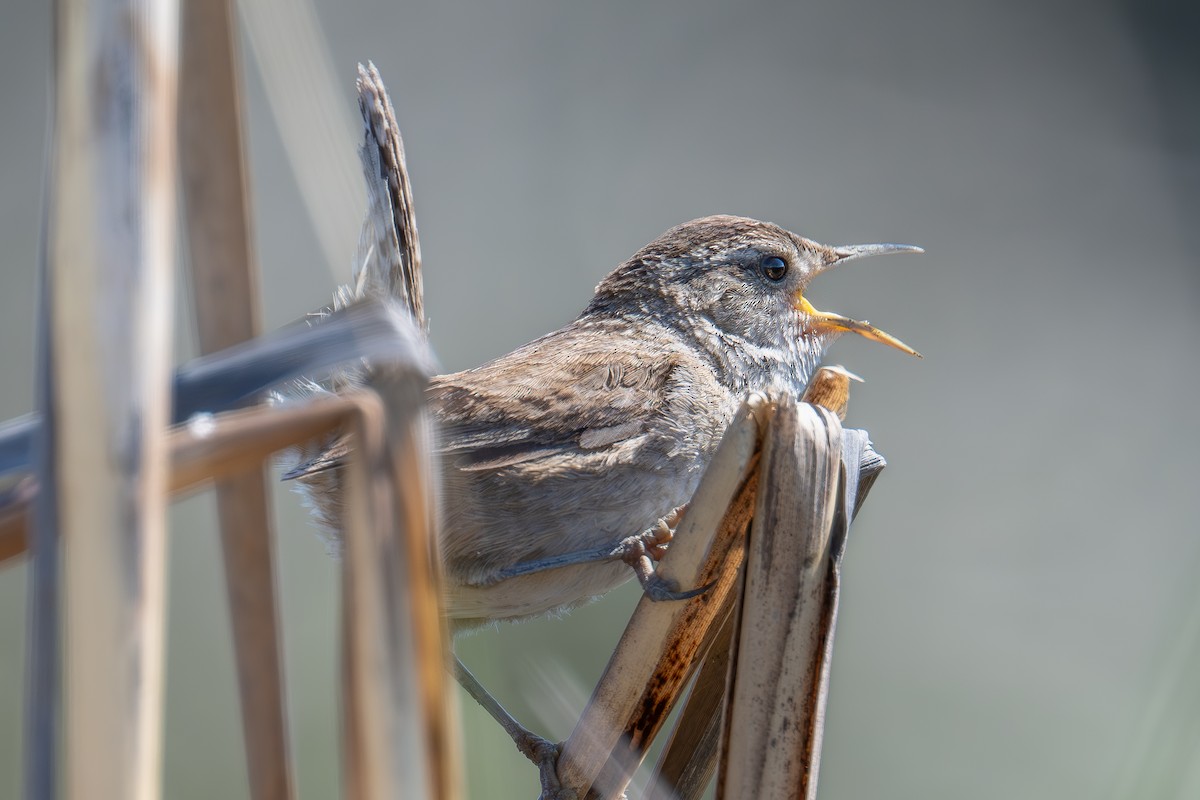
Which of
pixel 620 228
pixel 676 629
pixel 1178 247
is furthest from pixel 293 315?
pixel 1178 247

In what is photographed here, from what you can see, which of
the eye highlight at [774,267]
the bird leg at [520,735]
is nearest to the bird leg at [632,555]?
the bird leg at [520,735]

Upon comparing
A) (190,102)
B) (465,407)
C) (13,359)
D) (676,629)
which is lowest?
(13,359)

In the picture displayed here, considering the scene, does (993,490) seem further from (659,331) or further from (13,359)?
(13,359)

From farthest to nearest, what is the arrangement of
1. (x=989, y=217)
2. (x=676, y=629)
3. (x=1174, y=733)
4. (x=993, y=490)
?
(x=989, y=217) → (x=993, y=490) → (x=1174, y=733) → (x=676, y=629)

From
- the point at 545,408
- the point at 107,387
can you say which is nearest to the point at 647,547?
the point at 545,408

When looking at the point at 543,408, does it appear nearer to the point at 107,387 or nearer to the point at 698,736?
the point at 698,736
